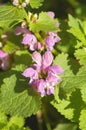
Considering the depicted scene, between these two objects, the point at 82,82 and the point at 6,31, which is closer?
the point at 82,82

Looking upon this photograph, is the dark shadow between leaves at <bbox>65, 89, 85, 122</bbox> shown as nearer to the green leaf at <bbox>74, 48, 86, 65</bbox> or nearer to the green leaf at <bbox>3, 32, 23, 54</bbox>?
the green leaf at <bbox>74, 48, 86, 65</bbox>

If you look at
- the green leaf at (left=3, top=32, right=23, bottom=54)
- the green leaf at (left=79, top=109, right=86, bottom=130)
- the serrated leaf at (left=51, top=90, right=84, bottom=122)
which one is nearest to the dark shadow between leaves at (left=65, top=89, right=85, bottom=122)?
the serrated leaf at (left=51, top=90, right=84, bottom=122)

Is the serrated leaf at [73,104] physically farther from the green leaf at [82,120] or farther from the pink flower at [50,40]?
the pink flower at [50,40]

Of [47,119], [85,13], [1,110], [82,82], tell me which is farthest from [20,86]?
[85,13]

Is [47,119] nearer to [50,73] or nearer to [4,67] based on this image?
[4,67]

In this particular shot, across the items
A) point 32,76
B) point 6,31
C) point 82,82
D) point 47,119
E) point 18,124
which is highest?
point 6,31

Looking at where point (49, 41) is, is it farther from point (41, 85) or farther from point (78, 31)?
point (41, 85)

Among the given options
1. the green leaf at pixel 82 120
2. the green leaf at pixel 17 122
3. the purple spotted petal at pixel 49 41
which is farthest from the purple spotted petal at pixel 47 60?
the green leaf at pixel 17 122
